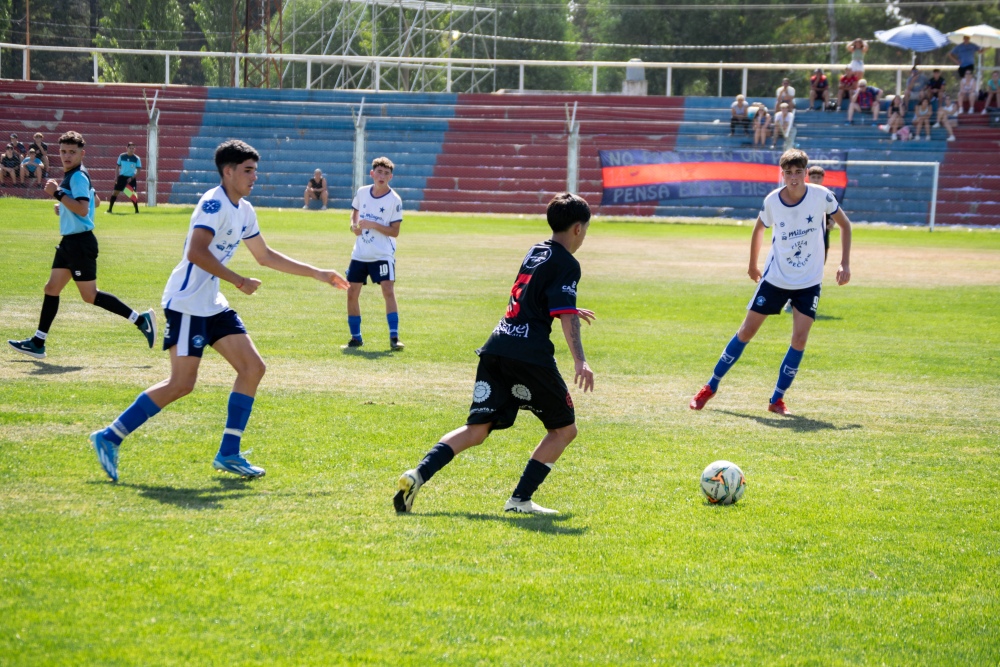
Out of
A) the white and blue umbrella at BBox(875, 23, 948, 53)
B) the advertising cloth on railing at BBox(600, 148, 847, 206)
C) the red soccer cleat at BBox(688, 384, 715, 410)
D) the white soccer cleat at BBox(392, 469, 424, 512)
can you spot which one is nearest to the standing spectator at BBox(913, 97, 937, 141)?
the white and blue umbrella at BBox(875, 23, 948, 53)

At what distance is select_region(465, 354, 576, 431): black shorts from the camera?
6262 mm

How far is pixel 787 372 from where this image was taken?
9883mm

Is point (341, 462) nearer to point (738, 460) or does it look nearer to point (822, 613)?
point (738, 460)

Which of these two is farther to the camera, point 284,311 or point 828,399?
point 284,311

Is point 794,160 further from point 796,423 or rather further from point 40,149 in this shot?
point 40,149

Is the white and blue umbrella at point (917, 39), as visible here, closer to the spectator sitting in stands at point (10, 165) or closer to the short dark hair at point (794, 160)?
the spectator sitting in stands at point (10, 165)

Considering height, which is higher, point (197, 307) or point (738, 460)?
point (197, 307)

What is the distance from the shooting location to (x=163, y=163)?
39188mm

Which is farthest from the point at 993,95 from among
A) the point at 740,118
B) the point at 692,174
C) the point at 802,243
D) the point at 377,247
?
the point at 802,243

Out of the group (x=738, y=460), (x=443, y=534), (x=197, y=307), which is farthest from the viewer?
(x=738, y=460)

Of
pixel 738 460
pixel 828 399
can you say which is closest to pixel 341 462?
pixel 738 460

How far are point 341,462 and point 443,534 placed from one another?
5.57ft

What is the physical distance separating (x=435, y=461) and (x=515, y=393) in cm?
60

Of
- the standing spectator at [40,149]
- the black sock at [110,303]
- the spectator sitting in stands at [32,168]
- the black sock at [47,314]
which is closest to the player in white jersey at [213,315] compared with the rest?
the black sock at [47,314]
